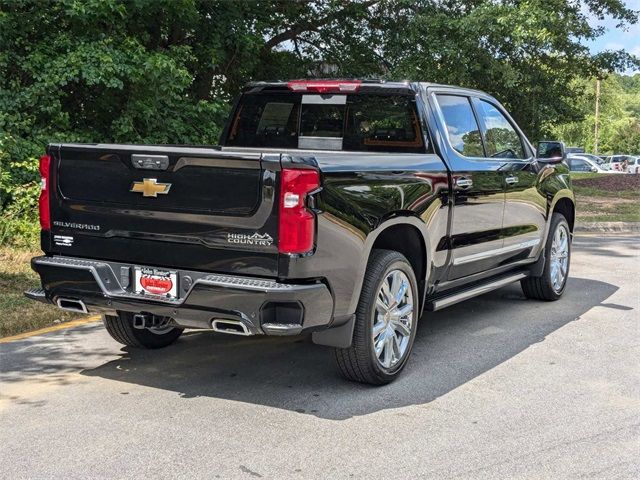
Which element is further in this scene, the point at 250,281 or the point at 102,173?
the point at 102,173

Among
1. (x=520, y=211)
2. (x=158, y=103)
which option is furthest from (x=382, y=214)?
(x=158, y=103)

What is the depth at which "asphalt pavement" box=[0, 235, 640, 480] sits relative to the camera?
380 cm

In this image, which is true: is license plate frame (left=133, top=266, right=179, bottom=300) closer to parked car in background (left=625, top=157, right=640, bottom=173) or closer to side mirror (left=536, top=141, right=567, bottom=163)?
side mirror (left=536, top=141, right=567, bottom=163)

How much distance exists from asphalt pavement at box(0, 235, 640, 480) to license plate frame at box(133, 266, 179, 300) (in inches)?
27.0

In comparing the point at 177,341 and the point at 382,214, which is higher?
the point at 382,214

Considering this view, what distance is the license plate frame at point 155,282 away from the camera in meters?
4.37

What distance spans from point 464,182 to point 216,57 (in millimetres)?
8307

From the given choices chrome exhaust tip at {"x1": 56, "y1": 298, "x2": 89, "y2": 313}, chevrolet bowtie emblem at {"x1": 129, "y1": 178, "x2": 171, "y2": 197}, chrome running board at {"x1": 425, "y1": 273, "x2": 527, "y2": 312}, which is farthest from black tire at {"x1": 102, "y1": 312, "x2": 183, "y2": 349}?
chrome running board at {"x1": 425, "y1": 273, "x2": 527, "y2": 312}

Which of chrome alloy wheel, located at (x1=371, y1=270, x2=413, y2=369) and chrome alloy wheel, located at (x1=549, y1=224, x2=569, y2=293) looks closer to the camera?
chrome alloy wheel, located at (x1=371, y1=270, x2=413, y2=369)

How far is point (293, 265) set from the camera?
13.5ft

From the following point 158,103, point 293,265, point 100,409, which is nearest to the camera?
point 293,265

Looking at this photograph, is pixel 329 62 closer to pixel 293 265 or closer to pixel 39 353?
pixel 39 353

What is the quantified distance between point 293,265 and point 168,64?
7.64 m

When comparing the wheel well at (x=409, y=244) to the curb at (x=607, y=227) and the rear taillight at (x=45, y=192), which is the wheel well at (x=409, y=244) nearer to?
the rear taillight at (x=45, y=192)
